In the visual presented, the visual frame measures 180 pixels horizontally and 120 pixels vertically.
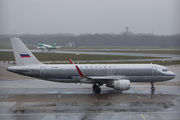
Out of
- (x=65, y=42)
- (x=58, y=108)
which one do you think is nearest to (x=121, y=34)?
(x=65, y=42)

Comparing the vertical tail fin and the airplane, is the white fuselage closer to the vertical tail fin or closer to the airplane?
the airplane

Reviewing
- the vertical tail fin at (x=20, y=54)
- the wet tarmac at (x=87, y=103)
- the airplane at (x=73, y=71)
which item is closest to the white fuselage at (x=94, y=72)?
the airplane at (x=73, y=71)

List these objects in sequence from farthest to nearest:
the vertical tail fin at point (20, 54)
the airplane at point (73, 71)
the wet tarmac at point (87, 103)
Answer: the vertical tail fin at point (20, 54) → the airplane at point (73, 71) → the wet tarmac at point (87, 103)

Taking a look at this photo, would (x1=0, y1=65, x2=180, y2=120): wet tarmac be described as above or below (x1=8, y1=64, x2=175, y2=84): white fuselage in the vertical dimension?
below

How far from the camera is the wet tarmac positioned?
14.8 m

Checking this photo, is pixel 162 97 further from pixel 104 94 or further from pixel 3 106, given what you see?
pixel 3 106

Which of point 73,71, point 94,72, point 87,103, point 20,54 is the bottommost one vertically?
point 87,103

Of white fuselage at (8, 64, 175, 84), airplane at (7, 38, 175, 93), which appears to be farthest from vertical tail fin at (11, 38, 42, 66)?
white fuselage at (8, 64, 175, 84)

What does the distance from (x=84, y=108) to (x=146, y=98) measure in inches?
276

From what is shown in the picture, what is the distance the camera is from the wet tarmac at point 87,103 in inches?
584

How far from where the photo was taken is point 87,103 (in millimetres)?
18125

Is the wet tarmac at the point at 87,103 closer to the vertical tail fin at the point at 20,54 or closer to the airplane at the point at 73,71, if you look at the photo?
the airplane at the point at 73,71

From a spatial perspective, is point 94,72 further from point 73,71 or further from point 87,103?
point 87,103

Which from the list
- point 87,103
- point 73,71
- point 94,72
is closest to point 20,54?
point 73,71
